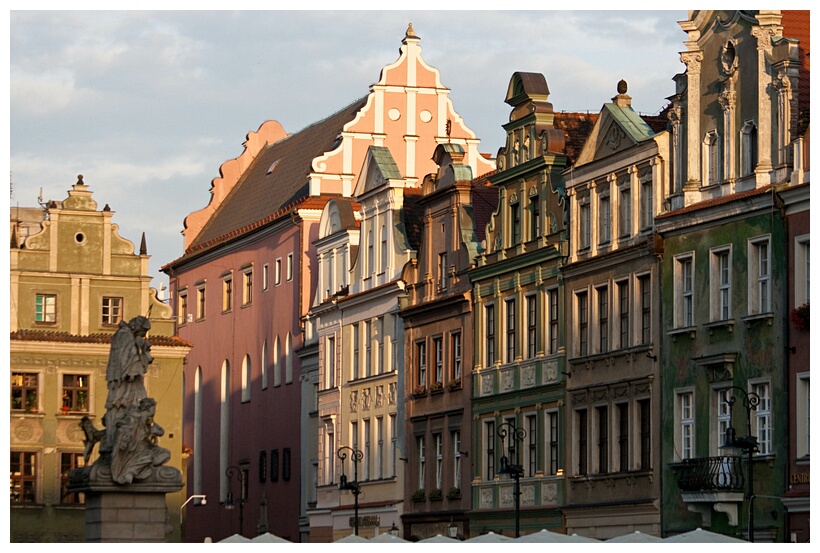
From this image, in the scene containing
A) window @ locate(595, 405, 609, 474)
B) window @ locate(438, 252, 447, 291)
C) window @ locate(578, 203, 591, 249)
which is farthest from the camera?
window @ locate(438, 252, 447, 291)

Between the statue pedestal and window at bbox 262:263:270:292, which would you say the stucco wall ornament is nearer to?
the statue pedestal

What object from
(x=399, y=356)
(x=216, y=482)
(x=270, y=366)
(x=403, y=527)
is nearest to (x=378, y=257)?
(x=399, y=356)

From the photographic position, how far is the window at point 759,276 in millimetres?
50000

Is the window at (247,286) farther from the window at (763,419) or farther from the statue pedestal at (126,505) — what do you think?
the statue pedestal at (126,505)

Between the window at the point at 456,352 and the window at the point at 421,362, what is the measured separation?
1.91 meters

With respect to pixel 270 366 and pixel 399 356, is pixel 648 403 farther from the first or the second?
pixel 270 366

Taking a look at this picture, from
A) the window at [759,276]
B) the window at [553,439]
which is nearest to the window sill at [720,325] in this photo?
the window at [759,276]

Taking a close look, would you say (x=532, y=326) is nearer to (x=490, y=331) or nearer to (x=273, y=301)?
(x=490, y=331)

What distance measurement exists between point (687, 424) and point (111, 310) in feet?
86.8

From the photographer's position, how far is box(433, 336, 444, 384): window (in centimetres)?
6681

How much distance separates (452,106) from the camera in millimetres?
84438

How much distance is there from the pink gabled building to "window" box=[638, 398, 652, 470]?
23.3 meters

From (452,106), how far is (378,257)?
13646 millimetres

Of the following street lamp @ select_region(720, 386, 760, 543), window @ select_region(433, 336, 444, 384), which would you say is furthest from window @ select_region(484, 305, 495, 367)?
street lamp @ select_region(720, 386, 760, 543)
